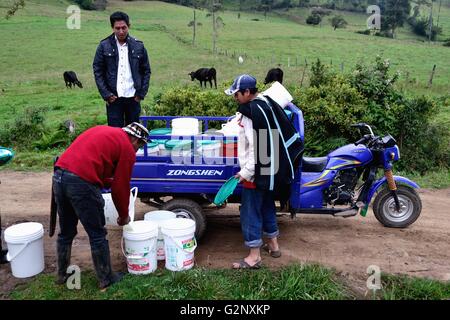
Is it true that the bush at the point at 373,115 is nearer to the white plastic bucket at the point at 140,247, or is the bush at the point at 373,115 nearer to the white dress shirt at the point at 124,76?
the white dress shirt at the point at 124,76

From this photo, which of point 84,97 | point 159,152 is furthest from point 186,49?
point 159,152

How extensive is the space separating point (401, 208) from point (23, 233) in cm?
458

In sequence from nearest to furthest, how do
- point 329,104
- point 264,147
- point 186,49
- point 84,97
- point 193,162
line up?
point 264,147
point 193,162
point 329,104
point 84,97
point 186,49

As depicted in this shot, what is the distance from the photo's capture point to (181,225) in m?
4.72

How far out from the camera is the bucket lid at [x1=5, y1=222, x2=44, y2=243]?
14.9 ft

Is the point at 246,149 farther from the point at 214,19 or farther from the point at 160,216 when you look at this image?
the point at 214,19

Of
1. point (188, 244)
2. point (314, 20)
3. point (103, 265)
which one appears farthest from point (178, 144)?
point (314, 20)

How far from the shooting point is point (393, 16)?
195 ft

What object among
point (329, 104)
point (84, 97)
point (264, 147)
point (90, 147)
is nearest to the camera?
point (90, 147)

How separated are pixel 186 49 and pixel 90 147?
30.4 m

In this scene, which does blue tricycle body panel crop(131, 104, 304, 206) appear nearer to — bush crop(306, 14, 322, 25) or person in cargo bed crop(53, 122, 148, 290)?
person in cargo bed crop(53, 122, 148, 290)

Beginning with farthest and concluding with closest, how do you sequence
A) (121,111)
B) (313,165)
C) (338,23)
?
(338,23)
(121,111)
(313,165)

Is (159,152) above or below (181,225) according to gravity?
above
